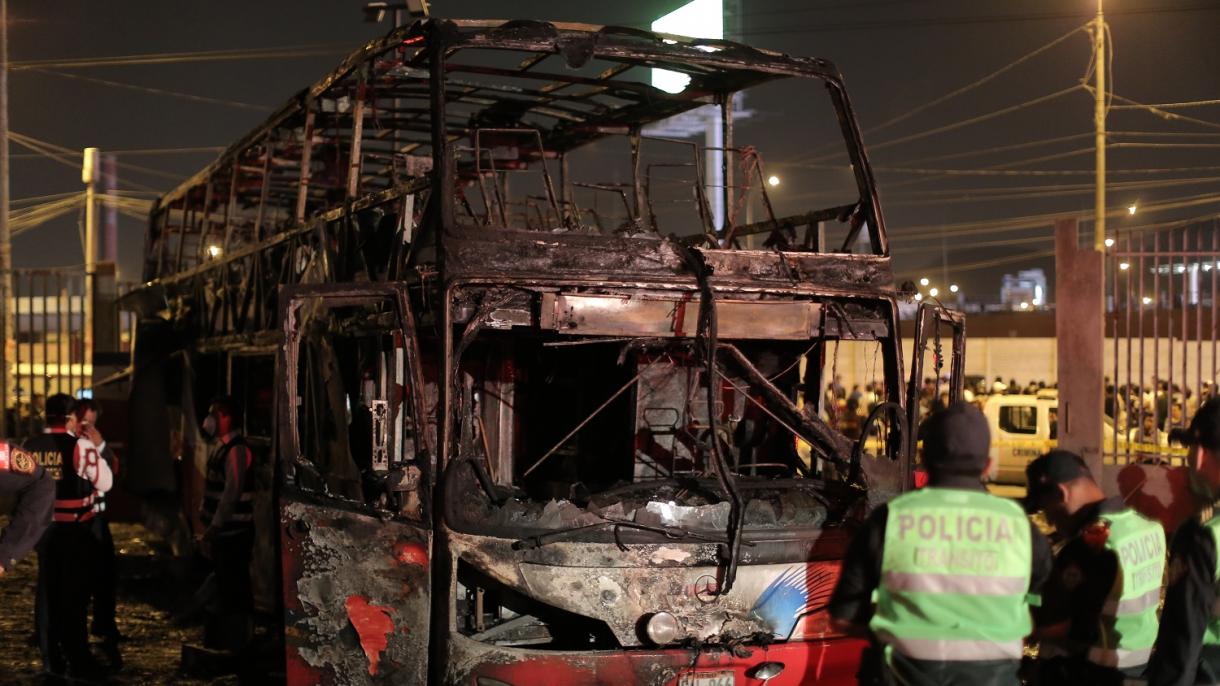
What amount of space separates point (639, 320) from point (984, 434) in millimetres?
2560

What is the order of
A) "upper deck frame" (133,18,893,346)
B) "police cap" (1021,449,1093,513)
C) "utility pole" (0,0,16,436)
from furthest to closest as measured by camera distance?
1. "utility pole" (0,0,16,436)
2. "upper deck frame" (133,18,893,346)
3. "police cap" (1021,449,1093,513)

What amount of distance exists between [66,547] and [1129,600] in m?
6.33

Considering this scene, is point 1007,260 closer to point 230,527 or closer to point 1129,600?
point 230,527

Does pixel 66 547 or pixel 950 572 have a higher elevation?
pixel 950 572

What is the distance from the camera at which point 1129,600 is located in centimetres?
408

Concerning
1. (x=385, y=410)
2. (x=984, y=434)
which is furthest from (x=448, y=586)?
(x=984, y=434)

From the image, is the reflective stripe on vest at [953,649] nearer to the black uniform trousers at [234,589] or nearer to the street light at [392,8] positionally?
the black uniform trousers at [234,589]

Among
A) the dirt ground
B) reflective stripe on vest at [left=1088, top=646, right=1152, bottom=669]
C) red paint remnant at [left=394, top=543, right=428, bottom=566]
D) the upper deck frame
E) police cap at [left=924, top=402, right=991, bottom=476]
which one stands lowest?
the dirt ground

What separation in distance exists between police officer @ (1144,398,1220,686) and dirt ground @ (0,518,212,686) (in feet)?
19.6

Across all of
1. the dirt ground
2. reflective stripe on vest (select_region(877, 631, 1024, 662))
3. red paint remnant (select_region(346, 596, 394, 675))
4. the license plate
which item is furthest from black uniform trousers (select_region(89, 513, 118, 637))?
reflective stripe on vest (select_region(877, 631, 1024, 662))

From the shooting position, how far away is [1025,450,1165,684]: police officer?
13.4 feet

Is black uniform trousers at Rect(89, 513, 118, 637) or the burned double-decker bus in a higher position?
the burned double-decker bus

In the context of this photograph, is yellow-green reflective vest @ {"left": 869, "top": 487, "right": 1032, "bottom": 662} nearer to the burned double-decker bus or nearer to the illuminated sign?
the burned double-decker bus

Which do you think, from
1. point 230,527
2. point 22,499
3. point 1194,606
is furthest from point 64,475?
point 1194,606
